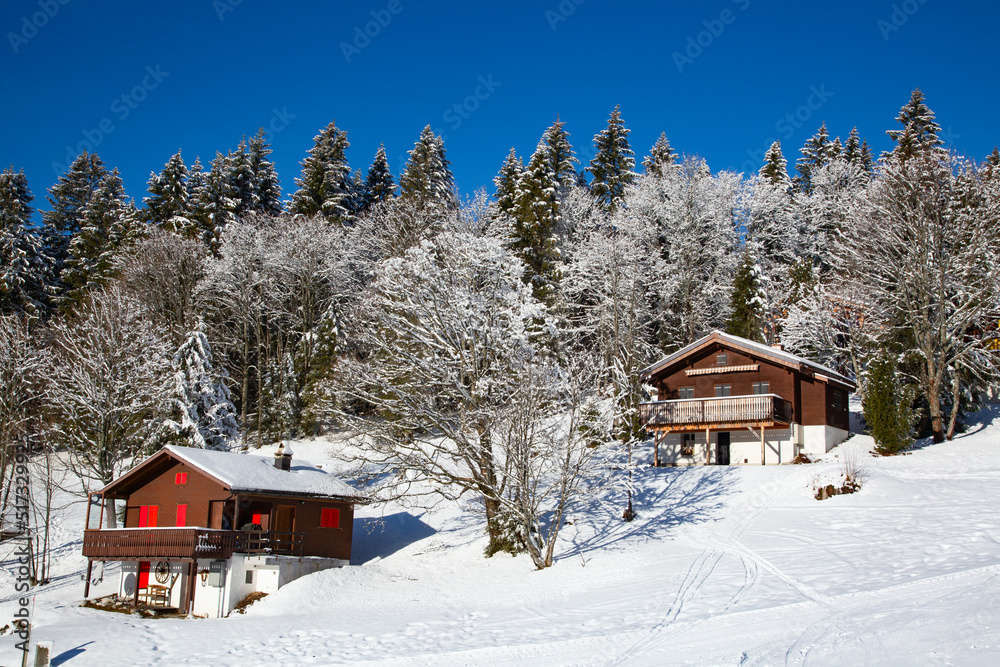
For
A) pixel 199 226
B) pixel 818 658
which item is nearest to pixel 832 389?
pixel 818 658

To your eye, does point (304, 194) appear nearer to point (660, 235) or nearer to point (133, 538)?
point (660, 235)

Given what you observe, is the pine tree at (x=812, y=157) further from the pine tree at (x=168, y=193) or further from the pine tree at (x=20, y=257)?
the pine tree at (x=20, y=257)

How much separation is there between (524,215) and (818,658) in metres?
34.9

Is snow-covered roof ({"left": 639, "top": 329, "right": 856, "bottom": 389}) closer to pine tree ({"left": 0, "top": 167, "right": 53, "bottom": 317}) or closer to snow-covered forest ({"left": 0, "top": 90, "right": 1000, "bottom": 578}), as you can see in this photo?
snow-covered forest ({"left": 0, "top": 90, "right": 1000, "bottom": 578})

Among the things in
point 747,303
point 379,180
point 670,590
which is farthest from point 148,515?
point 379,180

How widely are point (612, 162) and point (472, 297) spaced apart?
32.5 meters

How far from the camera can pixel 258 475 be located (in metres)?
26.8

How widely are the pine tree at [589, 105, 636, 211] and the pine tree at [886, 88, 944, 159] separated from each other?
727 inches

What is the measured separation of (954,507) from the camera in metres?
23.0

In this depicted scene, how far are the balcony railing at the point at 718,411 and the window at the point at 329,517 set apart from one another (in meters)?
14.7

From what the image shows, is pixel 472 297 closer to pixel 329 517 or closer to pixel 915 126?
pixel 329 517

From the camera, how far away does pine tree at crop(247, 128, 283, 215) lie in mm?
55406

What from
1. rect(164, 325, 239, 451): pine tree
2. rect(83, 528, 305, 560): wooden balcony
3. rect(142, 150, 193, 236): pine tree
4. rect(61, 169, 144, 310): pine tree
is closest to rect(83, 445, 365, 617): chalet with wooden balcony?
rect(83, 528, 305, 560): wooden balcony

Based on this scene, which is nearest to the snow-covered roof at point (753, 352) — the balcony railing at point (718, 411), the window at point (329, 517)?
the balcony railing at point (718, 411)
